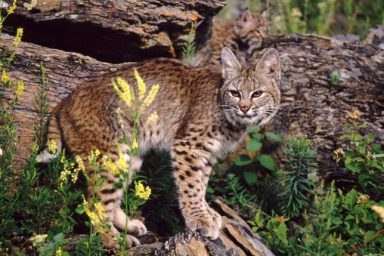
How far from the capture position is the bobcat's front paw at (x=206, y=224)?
6090mm

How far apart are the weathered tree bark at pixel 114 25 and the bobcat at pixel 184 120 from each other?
0.74 metres

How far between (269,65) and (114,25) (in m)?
1.63

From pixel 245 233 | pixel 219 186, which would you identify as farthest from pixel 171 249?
pixel 219 186

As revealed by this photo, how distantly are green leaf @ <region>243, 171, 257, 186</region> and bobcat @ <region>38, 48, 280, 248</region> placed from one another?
631mm

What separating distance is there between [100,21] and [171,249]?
2.98 m

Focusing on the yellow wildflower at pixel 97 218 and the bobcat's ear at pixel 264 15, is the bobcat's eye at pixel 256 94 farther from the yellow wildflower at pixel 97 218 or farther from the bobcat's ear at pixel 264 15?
the bobcat's ear at pixel 264 15

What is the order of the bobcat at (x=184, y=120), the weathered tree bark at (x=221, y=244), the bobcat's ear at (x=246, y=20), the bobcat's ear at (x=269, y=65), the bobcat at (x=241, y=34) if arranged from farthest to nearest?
1. the bobcat's ear at (x=246, y=20)
2. the bobcat at (x=241, y=34)
3. the bobcat's ear at (x=269, y=65)
4. the bobcat at (x=184, y=120)
5. the weathered tree bark at (x=221, y=244)

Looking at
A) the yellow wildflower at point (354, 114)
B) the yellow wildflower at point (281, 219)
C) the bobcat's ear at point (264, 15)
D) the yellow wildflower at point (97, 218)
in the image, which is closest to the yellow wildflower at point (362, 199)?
the yellow wildflower at point (281, 219)

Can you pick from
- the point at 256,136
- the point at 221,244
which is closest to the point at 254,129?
the point at 256,136

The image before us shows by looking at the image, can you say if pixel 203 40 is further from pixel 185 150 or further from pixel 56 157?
pixel 56 157

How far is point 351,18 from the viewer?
11.5m

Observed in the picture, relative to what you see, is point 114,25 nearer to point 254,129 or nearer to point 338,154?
point 254,129

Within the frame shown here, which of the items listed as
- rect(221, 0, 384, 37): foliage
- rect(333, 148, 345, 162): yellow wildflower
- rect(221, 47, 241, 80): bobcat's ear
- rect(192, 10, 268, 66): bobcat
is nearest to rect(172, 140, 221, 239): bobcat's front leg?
rect(221, 47, 241, 80): bobcat's ear

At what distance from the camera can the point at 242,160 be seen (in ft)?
25.0
